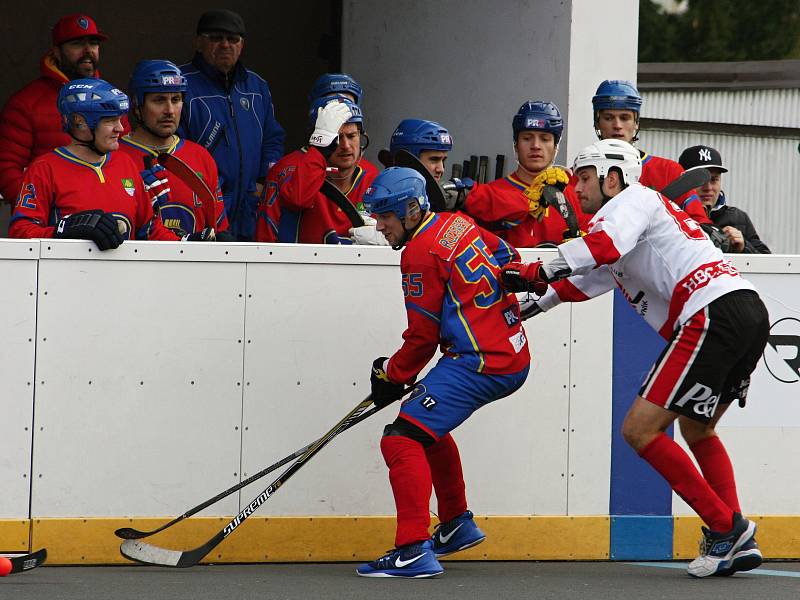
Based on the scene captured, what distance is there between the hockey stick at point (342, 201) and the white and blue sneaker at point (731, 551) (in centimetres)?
208

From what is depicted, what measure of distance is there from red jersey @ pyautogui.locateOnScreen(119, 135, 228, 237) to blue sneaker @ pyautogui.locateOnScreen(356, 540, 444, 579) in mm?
1869

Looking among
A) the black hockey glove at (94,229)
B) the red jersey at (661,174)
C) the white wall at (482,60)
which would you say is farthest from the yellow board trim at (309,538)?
the white wall at (482,60)

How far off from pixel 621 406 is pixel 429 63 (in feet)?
11.5

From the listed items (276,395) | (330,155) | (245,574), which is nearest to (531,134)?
(330,155)

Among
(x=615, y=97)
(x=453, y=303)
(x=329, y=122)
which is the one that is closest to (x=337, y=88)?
(x=329, y=122)

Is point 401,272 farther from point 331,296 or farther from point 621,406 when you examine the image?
point 621,406

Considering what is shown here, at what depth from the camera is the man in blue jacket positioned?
23.3 feet

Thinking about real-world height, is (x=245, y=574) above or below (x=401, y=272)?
below

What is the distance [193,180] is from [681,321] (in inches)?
89.3

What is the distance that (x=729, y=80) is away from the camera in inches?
658

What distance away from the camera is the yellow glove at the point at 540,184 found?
21.1 ft

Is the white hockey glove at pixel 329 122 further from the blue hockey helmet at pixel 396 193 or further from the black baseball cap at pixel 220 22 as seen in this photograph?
the blue hockey helmet at pixel 396 193

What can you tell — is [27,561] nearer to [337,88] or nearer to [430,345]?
[430,345]

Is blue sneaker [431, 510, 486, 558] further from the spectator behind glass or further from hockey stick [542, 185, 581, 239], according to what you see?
the spectator behind glass
